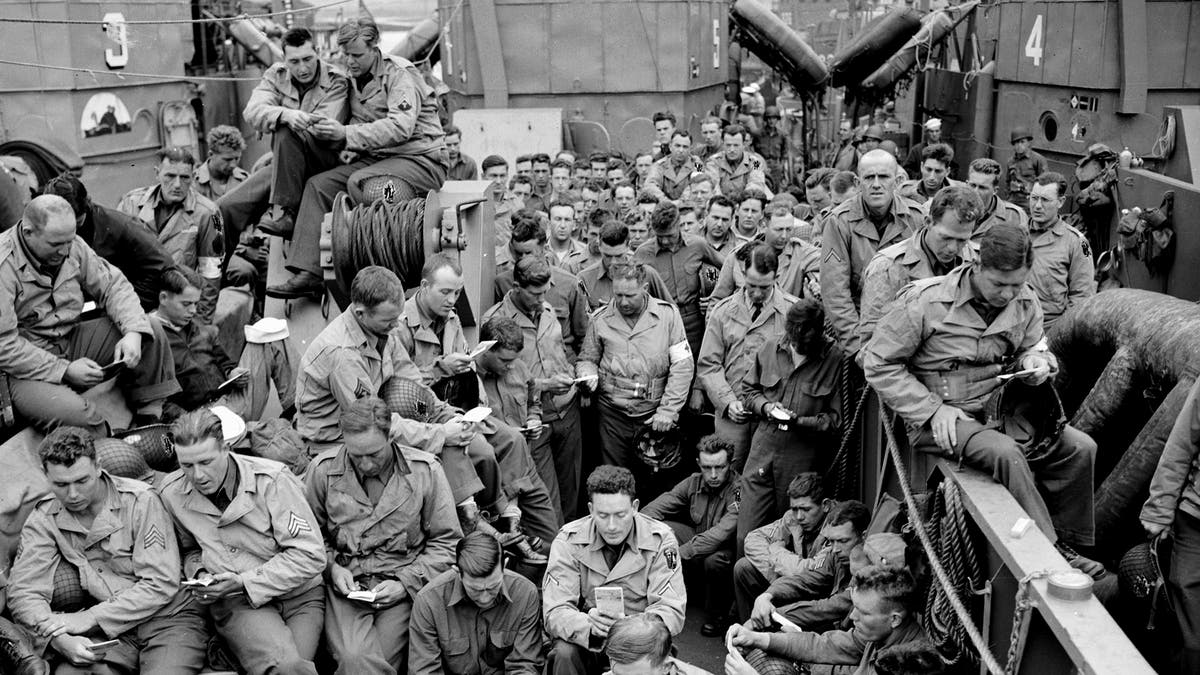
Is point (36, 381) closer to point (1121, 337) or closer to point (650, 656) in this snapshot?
point (650, 656)

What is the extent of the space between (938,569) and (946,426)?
0.62 m

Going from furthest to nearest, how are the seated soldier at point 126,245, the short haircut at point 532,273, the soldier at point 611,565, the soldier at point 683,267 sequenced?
the soldier at point 683,267
the short haircut at point 532,273
the seated soldier at point 126,245
the soldier at point 611,565

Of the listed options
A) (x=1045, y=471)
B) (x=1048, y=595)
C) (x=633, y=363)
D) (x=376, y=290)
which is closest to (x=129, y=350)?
(x=376, y=290)

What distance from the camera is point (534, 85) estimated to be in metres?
19.3

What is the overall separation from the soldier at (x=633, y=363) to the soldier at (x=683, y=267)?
1017 millimetres

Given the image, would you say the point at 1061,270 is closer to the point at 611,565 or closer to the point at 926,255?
the point at 926,255

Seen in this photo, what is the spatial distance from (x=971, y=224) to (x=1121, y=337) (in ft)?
4.83

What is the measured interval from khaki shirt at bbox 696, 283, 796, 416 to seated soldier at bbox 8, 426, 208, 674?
12.0 ft

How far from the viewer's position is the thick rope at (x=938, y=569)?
A: 457 centimetres

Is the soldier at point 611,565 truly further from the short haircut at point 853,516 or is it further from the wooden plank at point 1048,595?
the wooden plank at point 1048,595

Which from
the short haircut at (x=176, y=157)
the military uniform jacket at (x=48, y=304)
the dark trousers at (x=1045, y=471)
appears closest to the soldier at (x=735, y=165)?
the short haircut at (x=176, y=157)

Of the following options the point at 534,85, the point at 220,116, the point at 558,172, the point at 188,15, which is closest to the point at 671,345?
the point at 558,172

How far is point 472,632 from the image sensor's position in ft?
20.1

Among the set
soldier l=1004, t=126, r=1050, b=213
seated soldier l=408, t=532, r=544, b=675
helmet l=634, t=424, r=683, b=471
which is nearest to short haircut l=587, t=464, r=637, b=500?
seated soldier l=408, t=532, r=544, b=675
